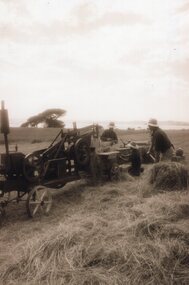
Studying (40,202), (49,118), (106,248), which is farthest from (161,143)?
(49,118)

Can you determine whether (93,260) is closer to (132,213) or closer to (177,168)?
(132,213)

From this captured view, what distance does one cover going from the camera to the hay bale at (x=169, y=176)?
7.77 metres

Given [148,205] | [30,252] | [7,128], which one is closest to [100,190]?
[148,205]

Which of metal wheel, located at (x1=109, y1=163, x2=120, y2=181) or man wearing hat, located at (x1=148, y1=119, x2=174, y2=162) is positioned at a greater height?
man wearing hat, located at (x1=148, y1=119, x2=174, y2=162)

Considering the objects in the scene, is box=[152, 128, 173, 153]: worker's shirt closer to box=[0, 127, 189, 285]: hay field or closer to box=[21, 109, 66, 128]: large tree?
box=[0, 127, 189, 285]: hay field

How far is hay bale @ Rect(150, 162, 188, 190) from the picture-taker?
7.77 meters

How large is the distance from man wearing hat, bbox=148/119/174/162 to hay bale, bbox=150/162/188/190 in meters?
1.50

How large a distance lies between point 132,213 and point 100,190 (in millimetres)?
2696

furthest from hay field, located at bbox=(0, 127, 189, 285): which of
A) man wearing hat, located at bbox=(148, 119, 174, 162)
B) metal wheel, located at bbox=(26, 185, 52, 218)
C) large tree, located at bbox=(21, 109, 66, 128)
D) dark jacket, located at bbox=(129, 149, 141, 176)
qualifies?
large tree, located at bbox=(21, 109, 66, 128)

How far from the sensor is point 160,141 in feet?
31.3

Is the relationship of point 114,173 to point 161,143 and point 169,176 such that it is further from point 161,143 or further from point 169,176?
point 169,176

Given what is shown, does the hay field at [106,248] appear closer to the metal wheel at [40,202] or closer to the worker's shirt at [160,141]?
the metal wheel at [40,202]

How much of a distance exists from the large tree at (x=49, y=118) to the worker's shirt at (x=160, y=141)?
40.2 m

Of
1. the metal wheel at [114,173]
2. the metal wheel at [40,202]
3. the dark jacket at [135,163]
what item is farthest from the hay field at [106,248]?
the dark jacket at [135,163]
